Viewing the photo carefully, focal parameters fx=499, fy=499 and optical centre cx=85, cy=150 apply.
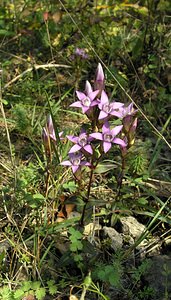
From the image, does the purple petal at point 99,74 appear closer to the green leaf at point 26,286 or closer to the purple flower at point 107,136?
the purple flower at point 107,136

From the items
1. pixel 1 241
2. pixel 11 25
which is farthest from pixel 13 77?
pixel 1 241

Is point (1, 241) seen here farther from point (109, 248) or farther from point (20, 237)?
point (109, 248)

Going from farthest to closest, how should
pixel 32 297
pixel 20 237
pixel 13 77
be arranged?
pixel 13 77 < pixel 20 237 < pixel 32 297

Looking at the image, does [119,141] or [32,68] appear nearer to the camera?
[119,141]

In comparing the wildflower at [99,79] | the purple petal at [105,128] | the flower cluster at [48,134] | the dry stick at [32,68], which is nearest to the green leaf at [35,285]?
the flower cluster at [48,134]

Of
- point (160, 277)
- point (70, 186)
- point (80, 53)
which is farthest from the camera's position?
point (80, 53)

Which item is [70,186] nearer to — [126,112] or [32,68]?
[126,112]

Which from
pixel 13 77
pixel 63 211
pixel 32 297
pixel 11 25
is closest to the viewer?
pixel 32 297

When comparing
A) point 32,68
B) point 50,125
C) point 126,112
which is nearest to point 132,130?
point 126,112
